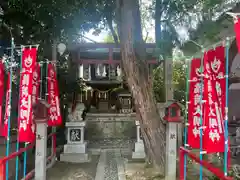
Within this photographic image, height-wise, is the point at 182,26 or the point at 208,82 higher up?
the point at 182,26

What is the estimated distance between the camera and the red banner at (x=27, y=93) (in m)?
5.47

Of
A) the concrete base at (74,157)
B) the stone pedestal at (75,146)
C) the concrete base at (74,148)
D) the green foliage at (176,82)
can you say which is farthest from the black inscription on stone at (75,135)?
the green foliage at (176,82)

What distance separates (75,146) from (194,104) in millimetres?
5280

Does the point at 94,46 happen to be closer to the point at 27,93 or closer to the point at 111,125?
the point at 111,125

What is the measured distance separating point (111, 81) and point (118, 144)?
6029mm

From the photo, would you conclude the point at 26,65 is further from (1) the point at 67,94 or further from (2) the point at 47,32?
(1) the point at 67,94

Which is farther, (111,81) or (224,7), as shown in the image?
(111,81)

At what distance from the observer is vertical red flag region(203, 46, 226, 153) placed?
4.36m

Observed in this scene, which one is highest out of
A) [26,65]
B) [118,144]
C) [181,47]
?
[181,47]

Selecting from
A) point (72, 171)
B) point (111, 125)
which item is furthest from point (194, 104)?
point (111, 125)

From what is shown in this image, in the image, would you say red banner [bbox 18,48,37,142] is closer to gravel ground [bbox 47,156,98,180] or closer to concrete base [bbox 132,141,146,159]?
gravel ground [bbox 47,156,98,180]

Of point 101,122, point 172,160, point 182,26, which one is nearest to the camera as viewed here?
point 172,160

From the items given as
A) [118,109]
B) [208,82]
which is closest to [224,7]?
[208,82]

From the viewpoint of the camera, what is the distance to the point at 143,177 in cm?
668
